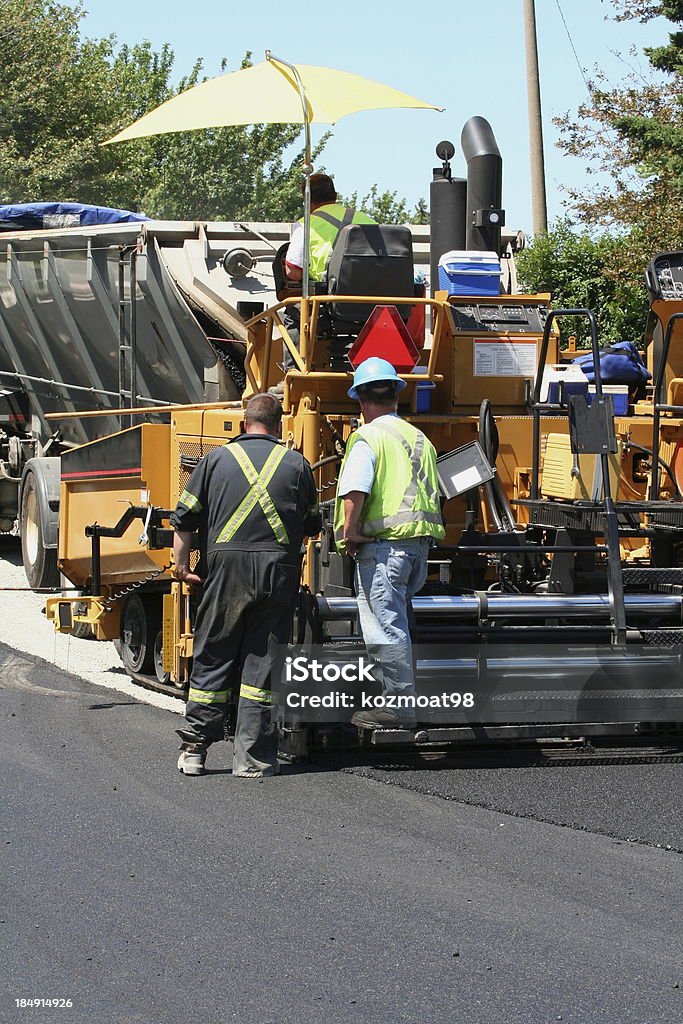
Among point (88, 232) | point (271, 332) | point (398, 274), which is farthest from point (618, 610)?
point (88, 232)

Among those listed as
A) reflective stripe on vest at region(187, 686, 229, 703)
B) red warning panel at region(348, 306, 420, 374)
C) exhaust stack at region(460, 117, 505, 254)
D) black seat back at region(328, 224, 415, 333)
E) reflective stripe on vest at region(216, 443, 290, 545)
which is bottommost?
reflective stripe on vest at region(187, 686, 229, 703)

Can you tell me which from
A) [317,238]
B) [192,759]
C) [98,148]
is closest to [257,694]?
[192,759]

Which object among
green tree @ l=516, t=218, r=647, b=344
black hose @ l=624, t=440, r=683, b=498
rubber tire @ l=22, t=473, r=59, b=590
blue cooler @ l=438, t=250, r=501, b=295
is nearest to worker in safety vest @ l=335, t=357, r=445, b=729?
black hose @ l=624, t=440, r=683, b=498

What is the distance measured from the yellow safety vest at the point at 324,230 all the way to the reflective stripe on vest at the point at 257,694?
2.47m

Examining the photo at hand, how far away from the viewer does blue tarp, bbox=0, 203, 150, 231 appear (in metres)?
13.3

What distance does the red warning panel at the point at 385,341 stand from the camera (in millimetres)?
7516

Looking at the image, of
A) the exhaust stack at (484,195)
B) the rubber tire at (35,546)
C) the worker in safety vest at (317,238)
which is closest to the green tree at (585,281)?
the rubber tire at (35,546)

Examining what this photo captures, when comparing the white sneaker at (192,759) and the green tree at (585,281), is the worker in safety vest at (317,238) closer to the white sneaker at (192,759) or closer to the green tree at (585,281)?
the white sneaker at (192,759)

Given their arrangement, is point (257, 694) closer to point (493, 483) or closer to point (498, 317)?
point (493, 483)

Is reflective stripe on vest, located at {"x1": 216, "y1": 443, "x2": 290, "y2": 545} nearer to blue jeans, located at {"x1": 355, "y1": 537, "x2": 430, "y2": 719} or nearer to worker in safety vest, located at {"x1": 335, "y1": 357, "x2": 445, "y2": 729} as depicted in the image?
worker in safety vest, located at {"x1": 335, "y1": 357, "x2": 445, "y2": 729}

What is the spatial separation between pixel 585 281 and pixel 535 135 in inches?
151

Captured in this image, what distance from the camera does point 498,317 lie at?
8383mm

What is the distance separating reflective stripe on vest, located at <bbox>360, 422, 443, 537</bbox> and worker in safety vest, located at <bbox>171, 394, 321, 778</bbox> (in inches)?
14.6

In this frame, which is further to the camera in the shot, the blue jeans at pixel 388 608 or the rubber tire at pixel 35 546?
the rubber tire at pixel 35 546
